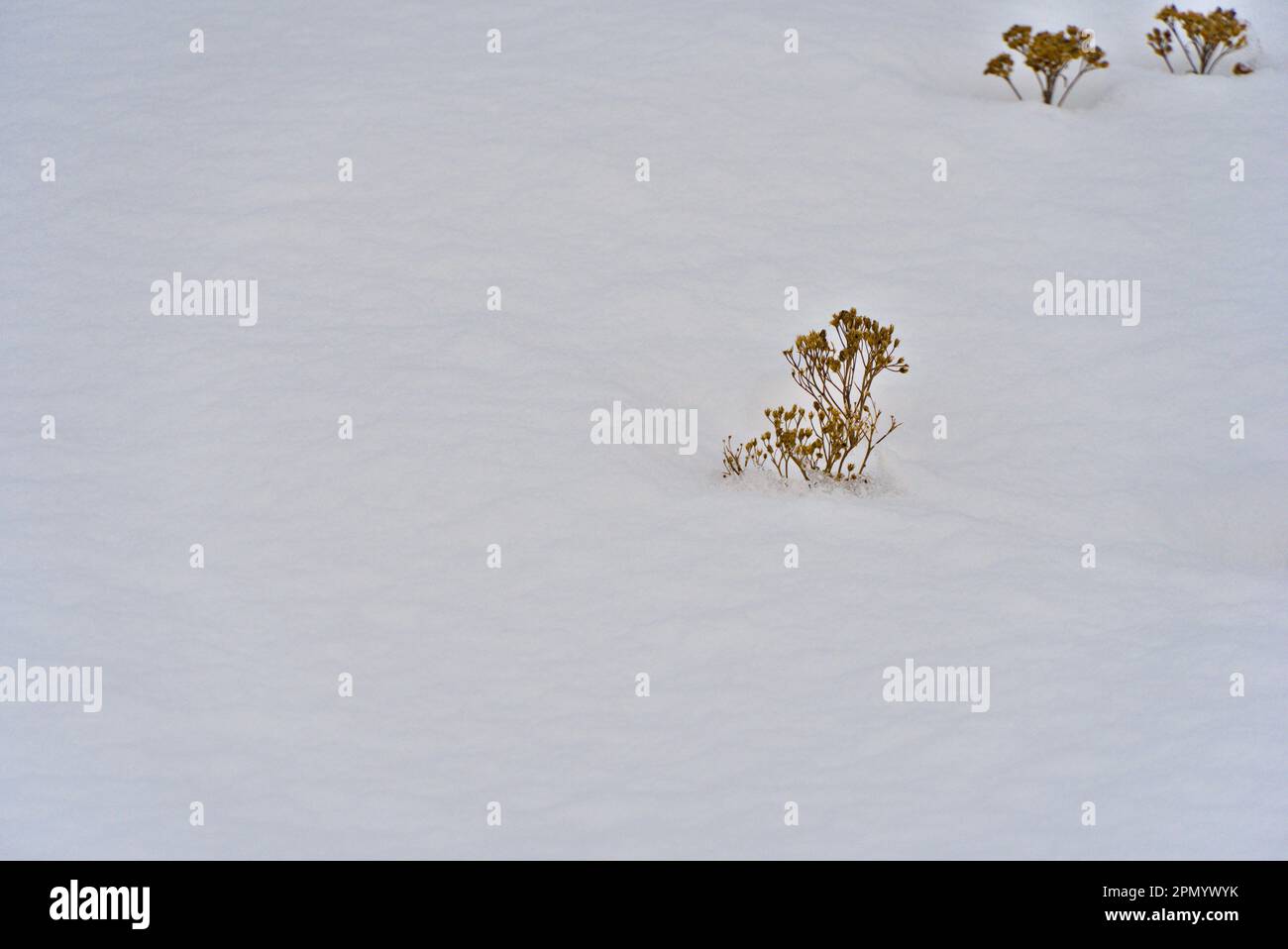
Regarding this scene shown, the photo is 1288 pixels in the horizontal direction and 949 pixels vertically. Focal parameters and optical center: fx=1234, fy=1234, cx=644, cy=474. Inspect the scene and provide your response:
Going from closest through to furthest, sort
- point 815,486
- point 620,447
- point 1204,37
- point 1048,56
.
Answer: point 815,486
point 620,447
point 1048,56
point 1204,37

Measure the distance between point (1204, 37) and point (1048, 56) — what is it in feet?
4.76

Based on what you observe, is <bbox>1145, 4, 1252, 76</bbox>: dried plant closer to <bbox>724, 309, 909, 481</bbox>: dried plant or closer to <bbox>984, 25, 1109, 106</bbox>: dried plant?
<bbox>984, 25, 1109, 106</bbox>: dried plant

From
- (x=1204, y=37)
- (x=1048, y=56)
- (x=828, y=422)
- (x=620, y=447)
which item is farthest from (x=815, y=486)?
(x=1204, y=37)

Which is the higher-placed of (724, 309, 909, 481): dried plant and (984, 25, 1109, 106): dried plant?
(984, 25, 1109, 106): dried plant

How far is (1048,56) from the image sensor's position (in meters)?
9.30

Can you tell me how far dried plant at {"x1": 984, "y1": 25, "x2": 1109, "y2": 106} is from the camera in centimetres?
930

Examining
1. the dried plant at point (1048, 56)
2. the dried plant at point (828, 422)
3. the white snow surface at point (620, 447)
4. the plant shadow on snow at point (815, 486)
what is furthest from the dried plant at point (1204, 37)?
the plant shadow on snow at point (815, 486)

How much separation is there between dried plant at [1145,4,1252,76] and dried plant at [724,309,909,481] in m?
4.76

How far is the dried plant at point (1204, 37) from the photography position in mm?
9633

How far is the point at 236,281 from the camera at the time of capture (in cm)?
783

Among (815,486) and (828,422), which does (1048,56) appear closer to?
(828,422)

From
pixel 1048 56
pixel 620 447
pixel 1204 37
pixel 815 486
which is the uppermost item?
pixel 1204 37

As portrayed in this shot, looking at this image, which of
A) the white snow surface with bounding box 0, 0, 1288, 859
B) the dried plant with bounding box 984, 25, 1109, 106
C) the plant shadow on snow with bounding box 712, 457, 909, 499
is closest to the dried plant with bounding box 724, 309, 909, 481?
the plant shadow on snow with bounding box 712, 457, 909, 499
